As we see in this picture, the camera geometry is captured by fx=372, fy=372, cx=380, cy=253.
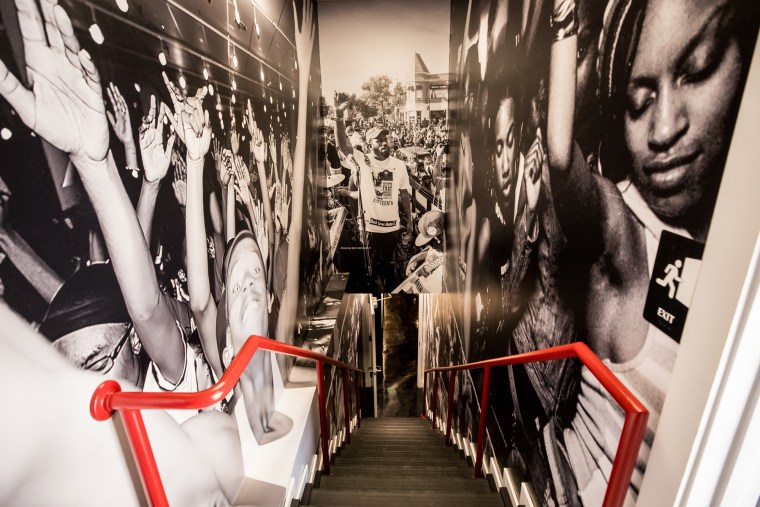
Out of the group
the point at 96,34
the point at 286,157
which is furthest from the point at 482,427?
the point at 96,34

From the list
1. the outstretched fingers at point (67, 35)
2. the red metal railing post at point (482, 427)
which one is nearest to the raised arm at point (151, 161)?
the outstretched fingers at point (67, 35)

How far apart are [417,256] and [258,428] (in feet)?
13.2

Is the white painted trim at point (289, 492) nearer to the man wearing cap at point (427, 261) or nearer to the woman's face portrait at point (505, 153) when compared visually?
the woman's face portrait at point (505, 153)

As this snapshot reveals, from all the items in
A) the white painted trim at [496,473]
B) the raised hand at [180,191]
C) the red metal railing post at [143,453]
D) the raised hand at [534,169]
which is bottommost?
the white painted trim at [496,473]

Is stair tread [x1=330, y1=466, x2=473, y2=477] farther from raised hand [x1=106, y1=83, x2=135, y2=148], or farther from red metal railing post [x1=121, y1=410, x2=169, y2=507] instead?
raised hand [x1=106, y1=83, x2=135, y2=148]

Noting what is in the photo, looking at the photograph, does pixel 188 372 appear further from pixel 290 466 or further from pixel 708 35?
pixel 708 35

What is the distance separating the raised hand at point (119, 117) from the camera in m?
1.17

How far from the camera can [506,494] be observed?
7.39ft

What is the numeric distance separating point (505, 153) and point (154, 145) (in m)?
2.00

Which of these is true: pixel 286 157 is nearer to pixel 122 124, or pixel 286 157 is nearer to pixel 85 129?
pixel 122 124

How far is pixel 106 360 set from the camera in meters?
1.14

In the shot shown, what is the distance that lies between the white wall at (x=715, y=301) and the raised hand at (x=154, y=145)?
5.48 ft

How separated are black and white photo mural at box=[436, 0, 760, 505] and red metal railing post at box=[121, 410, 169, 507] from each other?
1394 mm

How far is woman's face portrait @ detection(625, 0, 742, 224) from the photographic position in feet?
2.57
